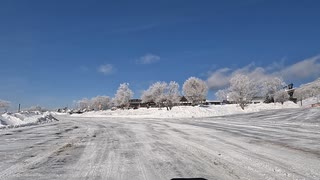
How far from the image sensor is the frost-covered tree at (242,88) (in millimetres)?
95938

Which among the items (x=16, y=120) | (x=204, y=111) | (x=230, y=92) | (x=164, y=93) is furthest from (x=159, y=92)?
(x=16, y=120)

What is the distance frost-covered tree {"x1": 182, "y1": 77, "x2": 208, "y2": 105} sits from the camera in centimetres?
12169

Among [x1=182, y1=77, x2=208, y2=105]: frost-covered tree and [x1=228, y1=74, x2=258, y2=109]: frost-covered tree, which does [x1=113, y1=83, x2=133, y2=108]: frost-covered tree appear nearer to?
[x1=182, y1=77, x2=208, y2=105]: frost-covered tree

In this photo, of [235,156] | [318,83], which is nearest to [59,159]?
[235,156]

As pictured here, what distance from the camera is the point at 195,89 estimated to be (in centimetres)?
12200

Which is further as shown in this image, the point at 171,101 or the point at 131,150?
the point at 171,101

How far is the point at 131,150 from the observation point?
38.7ft

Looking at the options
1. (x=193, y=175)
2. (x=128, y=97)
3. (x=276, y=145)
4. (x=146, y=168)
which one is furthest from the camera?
(x=128, y=97)

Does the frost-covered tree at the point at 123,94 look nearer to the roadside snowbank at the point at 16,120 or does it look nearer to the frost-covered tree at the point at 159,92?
the frost-covered tree at the point at 159,92

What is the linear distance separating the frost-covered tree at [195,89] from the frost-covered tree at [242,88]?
2276 cm

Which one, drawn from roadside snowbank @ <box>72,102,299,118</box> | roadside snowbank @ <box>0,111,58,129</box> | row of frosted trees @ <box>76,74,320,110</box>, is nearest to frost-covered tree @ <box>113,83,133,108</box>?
row of frosted trees @ <box>76,74,320,110</box>

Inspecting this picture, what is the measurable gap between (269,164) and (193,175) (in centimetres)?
236

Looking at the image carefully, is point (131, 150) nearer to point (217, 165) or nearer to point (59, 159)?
point (59, 159)

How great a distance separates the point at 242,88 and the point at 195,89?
27787mm
